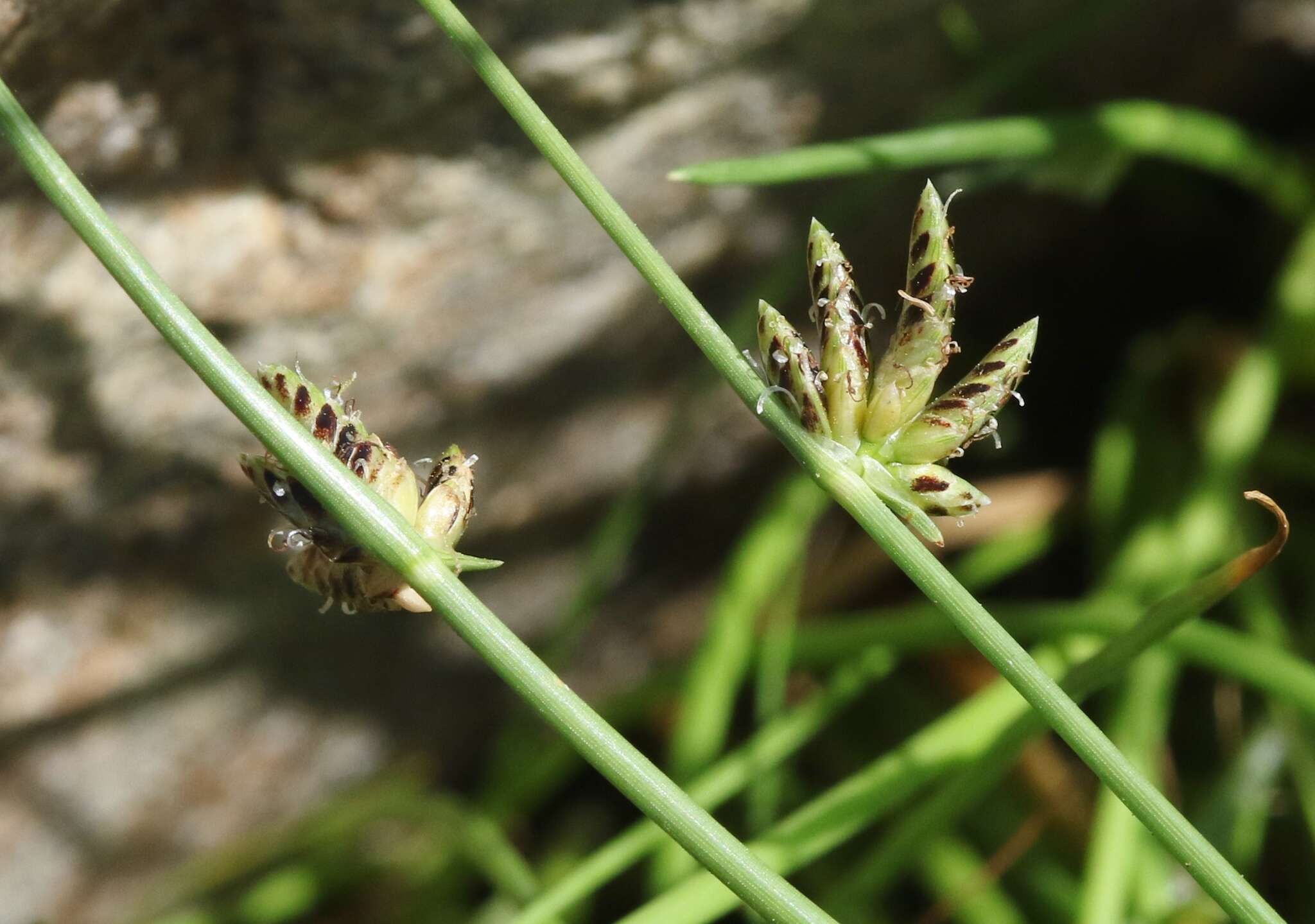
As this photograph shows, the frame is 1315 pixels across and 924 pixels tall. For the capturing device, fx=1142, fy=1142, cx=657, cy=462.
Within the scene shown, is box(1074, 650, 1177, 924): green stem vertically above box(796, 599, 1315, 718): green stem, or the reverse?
box(796, 599, 1315, 718): green stem

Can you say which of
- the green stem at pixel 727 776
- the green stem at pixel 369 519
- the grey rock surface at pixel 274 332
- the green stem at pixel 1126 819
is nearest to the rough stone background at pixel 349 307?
the grey rock surface at pixel 274 332

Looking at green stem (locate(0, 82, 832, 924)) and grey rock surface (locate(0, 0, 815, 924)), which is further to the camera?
grey rock surface (locate(0, 0, 815, 924))

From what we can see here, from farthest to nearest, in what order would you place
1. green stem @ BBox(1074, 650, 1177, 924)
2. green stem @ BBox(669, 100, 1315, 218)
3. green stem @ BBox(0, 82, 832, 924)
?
green stem @ BBox(1074, 650, 1177, 924) < green stem @ BBox(669, 100, 1315, 218) < green stem @ BBox(0, 82, 832, 924)

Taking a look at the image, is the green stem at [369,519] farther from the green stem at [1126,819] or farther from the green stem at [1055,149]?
the green stem at [1126,819]

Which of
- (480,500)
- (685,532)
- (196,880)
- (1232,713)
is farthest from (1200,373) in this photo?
(196,880)

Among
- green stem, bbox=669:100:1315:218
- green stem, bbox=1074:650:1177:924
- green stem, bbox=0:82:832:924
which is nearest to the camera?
green stem, bbox=0:82:832:924

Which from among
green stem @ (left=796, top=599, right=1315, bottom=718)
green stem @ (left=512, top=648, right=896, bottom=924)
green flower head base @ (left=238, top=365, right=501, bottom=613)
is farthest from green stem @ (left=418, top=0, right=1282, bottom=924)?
green stem @ (left=512, top=648, right=896, bottom=924)

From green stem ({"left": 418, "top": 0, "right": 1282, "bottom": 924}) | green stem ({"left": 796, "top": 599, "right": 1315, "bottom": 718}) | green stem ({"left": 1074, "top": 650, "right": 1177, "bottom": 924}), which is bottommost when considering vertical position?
green stem ({"left": 1074, "top": 650, "right": 1177, "bottom": 924})

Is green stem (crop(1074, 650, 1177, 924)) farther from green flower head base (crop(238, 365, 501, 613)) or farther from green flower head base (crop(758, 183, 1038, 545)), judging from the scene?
green flower head base (crop(238, 365, 501, 613))
